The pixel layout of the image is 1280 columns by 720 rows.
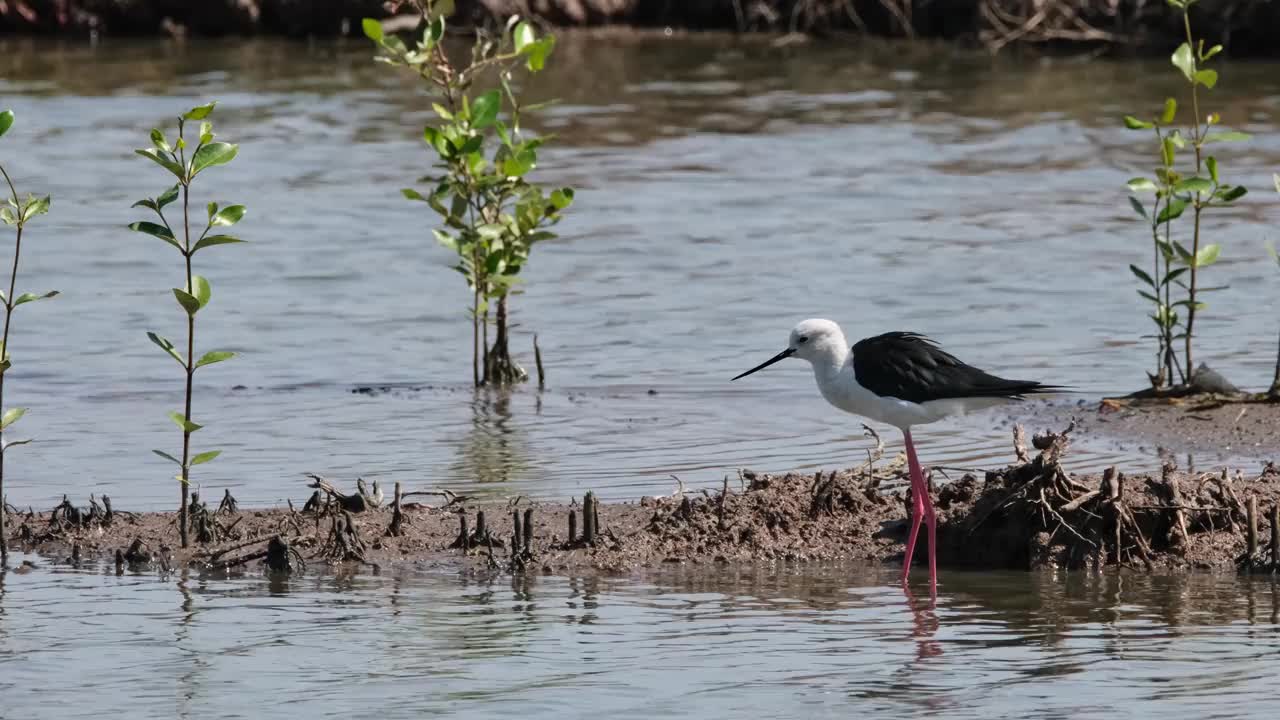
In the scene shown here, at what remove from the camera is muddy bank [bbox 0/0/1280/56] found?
25.2 meters

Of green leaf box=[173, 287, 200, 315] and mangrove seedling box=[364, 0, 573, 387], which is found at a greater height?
mangrove seedling box=[364, 0, 573, 387]

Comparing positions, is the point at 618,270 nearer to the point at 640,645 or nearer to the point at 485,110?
the point at 485,110

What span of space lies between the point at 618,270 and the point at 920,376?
6.55 meters

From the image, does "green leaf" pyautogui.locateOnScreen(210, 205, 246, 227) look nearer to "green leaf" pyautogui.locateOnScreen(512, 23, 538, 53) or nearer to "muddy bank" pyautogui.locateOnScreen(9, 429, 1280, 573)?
"muddy bank" pyautogui.locateOnScreen(9, 429, 1280, 573)

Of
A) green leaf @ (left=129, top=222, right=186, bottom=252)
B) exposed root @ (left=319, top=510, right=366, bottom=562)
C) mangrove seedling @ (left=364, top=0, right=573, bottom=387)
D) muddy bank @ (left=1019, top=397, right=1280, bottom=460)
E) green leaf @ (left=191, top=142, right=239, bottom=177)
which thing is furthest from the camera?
mangrove seedling @ (left=364, top=0, right=573, bottom=387)

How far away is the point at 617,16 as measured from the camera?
2780cm

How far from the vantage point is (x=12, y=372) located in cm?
1071

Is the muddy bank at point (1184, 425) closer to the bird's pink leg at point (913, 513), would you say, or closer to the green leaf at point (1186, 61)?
the green leaf at point (1186, 61)

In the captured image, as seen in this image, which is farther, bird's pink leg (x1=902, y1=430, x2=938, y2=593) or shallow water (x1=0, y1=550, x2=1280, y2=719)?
bird's pink leg (x1=902, y1=430, x2=938, y2=593)

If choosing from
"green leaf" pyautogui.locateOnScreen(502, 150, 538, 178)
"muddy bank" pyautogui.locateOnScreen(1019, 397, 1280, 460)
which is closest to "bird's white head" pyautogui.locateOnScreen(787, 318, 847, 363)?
"muddy bank" pyautogui.locateOnScreen(1019, 397, 1280, 460)

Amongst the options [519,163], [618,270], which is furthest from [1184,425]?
[618,270]

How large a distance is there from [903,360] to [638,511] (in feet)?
3.85

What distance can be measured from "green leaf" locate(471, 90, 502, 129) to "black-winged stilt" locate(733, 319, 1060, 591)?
8.21 ft

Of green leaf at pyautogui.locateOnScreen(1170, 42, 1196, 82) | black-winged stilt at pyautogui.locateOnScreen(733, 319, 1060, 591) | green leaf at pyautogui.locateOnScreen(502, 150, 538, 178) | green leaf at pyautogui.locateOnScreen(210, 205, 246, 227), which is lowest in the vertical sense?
black-winged stilt at pyautogui.locateOnScreen(733, 319, 1060, 591)
